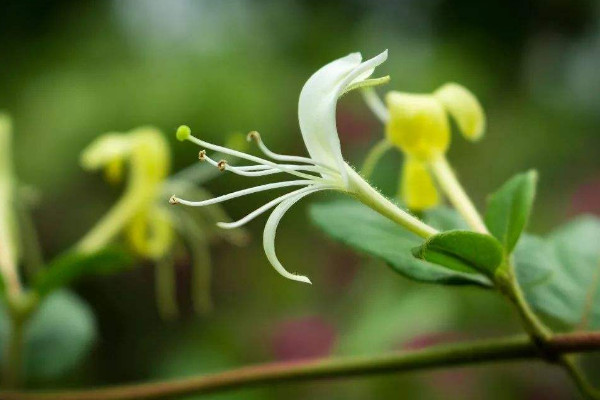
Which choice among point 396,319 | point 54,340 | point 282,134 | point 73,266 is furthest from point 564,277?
point 282,134

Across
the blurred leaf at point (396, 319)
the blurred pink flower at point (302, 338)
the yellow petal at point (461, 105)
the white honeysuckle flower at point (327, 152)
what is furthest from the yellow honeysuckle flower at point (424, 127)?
the blurred pink flower at point (302, 338)

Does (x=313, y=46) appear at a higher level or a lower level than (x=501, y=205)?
higher

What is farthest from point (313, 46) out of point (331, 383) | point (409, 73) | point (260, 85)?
point (331, 383)

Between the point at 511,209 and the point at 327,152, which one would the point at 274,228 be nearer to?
the point at 327,152

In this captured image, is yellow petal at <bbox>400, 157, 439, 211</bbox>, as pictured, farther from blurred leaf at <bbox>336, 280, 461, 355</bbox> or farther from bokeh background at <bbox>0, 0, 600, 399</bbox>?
blurred leaf at <bbox>336, 280, 461, 355</bbox>

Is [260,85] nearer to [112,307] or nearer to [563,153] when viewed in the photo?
[112,307]

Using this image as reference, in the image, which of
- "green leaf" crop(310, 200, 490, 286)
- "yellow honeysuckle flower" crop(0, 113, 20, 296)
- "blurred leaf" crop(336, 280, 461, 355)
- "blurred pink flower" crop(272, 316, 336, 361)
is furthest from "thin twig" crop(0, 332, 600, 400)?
"blurred pink flower" crop(272, 316, 336, 361)
